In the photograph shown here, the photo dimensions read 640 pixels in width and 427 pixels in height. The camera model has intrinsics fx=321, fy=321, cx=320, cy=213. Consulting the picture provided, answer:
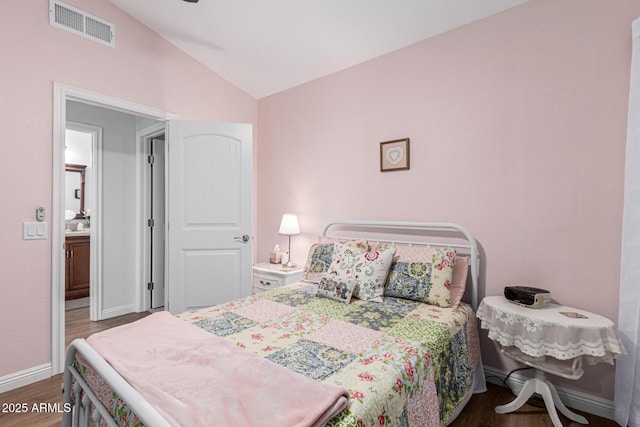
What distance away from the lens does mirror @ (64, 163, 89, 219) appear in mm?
4906

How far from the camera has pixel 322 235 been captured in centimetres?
323

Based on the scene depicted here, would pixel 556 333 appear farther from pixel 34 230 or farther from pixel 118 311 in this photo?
pixel 118 311

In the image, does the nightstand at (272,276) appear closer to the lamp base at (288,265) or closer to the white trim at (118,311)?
the lamp base at (288,265)

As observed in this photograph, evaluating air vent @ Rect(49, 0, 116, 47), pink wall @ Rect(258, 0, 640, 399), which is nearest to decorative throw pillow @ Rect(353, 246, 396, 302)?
pink wall @ Rect(258, 0, 640, 399)

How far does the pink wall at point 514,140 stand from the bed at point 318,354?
32 centimetres

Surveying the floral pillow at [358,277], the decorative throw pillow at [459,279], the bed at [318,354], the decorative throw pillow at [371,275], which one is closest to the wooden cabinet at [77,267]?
the bed at [318,354]

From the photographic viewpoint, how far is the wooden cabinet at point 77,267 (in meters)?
4.16

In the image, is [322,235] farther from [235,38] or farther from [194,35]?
[194,35]

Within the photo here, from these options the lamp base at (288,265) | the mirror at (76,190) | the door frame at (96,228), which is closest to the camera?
the lamp base at (288,265)

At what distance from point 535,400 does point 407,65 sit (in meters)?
2.63

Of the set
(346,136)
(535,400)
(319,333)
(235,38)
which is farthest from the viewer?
(346,136)

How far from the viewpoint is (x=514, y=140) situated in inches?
86.7

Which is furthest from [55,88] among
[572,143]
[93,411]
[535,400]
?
[535,400]

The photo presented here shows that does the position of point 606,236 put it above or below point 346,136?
below
